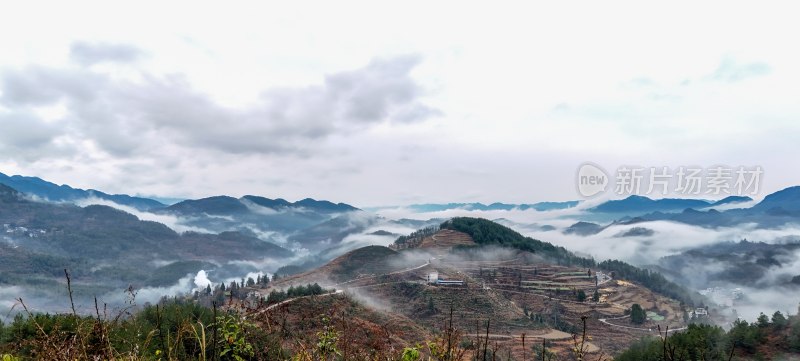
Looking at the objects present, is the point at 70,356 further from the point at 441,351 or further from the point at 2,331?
the point at 2,331

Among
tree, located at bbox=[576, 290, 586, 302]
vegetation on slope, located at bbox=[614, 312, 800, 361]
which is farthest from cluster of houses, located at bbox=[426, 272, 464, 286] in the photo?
vegetation on slope, located at bbox=[614, 312, 800, 361]

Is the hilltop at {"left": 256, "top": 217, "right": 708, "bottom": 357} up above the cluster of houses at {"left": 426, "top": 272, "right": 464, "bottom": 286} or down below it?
below

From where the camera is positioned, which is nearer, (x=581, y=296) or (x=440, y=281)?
(x=581, y=296)

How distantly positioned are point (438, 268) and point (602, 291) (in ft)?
203

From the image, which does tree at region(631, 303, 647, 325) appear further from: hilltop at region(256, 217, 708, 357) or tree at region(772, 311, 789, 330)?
tree at region(772, 311, 789, 330)

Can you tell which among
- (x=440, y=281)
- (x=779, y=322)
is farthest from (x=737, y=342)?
(x=440, y=281)

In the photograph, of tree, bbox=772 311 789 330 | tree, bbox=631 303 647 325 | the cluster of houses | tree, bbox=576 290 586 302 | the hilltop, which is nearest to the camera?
tree, bbox=772 311 789 330

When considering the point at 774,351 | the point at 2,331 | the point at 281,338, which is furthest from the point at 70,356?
the point at 774,351

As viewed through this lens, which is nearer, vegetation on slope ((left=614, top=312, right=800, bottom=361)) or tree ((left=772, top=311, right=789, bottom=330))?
vegetation on slope ((left=614, top=312, right=800, bottom=361))

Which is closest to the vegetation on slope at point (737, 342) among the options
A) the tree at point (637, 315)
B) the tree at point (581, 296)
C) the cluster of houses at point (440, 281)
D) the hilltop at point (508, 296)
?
the hilltop at point (508, 296)

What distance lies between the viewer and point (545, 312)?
484 feet

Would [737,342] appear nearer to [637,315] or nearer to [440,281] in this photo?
[637,315]

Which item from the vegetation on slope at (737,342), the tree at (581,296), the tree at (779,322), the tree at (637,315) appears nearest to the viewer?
the vegetation on slope at (737,342)

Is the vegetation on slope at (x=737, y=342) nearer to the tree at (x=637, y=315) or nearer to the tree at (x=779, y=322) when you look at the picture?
the tree at (x=779, y=322)
